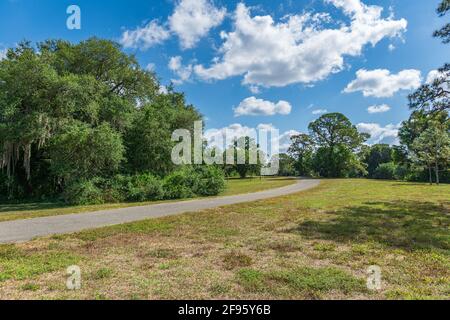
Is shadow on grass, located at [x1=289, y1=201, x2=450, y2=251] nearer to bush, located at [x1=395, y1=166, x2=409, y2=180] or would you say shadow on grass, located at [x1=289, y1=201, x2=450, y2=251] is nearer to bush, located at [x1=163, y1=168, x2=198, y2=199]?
bush, located at [x1=163, y1=168, x2=198, y2=199]

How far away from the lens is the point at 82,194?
14.5m

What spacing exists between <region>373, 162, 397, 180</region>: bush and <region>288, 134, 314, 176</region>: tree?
12.8m

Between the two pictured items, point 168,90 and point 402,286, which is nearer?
point 402,286

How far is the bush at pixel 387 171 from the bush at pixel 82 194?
48.8 meters

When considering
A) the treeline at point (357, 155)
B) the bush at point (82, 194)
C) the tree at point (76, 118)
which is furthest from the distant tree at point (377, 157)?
the bush at point (82, 194)

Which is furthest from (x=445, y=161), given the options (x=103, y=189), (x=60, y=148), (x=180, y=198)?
(x=60, y=148)

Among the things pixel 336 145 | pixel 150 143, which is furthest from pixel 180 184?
pixel 336 145

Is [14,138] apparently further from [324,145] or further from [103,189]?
[324,145]

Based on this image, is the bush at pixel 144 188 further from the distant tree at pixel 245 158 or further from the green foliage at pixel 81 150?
the distant tree at pixel 245 158

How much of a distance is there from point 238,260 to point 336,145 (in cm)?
5091

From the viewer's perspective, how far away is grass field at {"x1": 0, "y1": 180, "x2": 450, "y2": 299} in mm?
3805

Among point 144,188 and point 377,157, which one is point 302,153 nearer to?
point 377,157

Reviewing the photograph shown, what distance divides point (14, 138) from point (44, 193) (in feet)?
17.9
